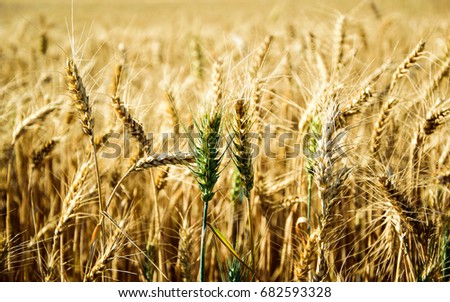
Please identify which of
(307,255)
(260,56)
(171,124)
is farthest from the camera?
(260,56)

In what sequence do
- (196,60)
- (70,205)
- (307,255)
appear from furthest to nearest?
(196,60) < (70,205) < (307,255)

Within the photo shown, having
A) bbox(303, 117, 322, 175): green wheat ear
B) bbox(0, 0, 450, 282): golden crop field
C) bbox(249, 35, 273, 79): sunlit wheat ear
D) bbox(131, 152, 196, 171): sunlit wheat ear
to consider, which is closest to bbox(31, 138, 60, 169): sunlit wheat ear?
bbox(0, 0, 450, 282): golden crop field

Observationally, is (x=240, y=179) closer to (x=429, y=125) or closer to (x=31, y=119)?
(x=429, y=125)

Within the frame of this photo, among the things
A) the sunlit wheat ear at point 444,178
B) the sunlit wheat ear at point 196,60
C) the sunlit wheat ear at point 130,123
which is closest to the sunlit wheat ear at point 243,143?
the sunlit wheat ear at point 130,123

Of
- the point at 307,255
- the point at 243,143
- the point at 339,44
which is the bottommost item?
the point at 307,255

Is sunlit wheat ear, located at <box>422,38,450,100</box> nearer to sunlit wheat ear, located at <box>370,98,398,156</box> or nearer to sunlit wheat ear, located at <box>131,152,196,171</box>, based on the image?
sunlit wheat ear, located at <box>370,98,398,156</box>

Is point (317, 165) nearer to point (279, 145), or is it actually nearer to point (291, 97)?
point (279, 145)

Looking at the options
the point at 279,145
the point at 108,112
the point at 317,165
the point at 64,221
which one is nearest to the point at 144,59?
the point at 108,112

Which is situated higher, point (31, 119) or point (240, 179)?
point (31, 119)

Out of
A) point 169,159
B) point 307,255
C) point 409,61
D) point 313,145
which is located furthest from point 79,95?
point 409,61

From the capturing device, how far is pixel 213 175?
1122 mm

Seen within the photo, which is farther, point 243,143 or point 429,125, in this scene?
point 429,125

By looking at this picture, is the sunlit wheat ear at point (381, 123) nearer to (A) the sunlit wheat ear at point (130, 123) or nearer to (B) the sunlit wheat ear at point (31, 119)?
(A) the sunlit wheat ear at point (130, 123)
